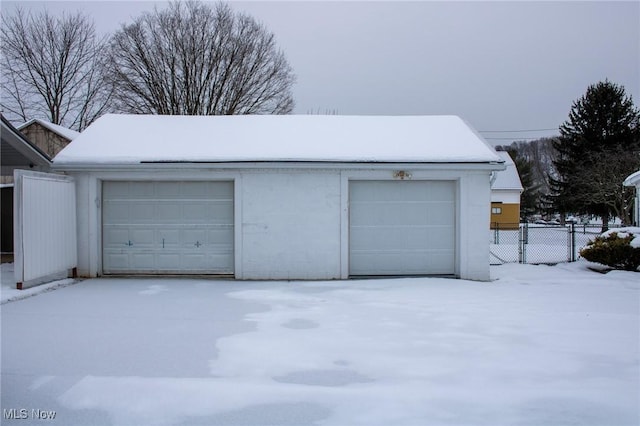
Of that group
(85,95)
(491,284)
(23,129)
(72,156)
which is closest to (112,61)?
(85,95)

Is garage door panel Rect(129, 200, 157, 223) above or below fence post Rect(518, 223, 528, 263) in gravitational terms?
above

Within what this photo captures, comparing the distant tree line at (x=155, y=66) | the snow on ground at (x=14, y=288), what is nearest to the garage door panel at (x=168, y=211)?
the snow on ground at (x=14, y=288)

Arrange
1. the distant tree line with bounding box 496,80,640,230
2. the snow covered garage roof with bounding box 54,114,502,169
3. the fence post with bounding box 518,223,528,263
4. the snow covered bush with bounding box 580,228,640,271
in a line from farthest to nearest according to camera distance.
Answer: the distant tree line with bounding box 496,80,640,230
the fence post with bounding box 518,223,528,263
the snow covered bush with bounding box 580,228,640,271
the snow covered garage roof with bounding box 54,114,502,169

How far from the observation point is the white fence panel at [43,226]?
902 centimetres

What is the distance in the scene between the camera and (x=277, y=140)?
11.9 metres

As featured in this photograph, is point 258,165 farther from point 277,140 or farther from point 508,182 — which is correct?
point 508,182

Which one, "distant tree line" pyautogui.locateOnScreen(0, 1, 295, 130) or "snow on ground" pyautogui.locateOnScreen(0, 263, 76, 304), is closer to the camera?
"snow on ground" pyautogui.locateOnScreen(0, 263, 76, 304)

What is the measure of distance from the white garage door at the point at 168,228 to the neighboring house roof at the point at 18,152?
1.43 meters

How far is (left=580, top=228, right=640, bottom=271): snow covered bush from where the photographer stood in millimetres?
12031

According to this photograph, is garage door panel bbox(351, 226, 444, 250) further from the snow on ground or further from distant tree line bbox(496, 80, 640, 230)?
distant tree line bbox(496, 80, 640, 230)

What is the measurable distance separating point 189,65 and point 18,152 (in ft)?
71.5

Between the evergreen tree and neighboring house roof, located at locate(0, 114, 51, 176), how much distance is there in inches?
1011

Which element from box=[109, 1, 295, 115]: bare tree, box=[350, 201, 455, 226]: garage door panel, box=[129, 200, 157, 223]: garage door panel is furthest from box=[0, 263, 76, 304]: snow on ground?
box=[109, 1, 295, 115]: bare tree

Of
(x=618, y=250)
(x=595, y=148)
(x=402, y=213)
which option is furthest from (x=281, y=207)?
(x=595, y=148)
